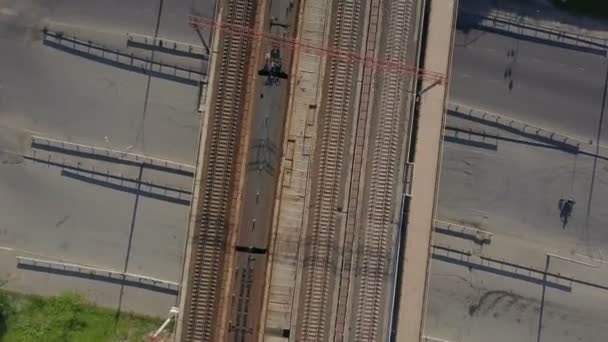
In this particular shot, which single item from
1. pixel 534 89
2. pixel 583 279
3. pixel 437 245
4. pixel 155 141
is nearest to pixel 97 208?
pixel 155 141

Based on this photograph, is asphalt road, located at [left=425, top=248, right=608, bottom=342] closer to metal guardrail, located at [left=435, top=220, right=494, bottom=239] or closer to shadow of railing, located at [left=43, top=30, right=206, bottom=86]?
metal guardrail, located at [left=435, top=220, right=494, bottom=239]

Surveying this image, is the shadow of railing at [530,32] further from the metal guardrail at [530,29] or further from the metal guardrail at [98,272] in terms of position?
the metal guardrail at [98,272]

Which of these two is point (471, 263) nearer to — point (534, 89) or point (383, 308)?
point (383, 308)

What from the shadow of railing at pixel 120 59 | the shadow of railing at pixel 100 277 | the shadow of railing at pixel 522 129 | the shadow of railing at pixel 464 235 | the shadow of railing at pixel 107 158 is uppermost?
the shadow of railing at pixel 120 59

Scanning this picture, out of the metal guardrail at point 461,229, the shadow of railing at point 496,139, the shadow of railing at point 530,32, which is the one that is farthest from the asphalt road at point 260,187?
the shadow of railing at point 530,32

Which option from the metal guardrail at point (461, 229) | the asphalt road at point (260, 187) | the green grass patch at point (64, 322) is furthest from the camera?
the metal guardrail at point (461, 229)

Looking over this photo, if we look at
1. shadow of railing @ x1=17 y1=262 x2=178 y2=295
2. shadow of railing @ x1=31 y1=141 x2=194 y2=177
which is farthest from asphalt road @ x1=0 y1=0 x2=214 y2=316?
shadow of railing @ x1=17 y1=262 x2=178 y2=295

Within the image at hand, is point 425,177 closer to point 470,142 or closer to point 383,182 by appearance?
point 383,182
